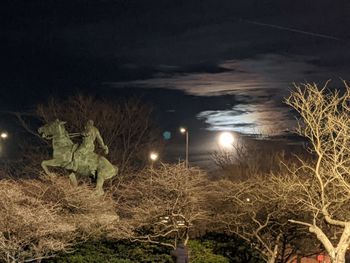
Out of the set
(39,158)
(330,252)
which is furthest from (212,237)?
(39,158)

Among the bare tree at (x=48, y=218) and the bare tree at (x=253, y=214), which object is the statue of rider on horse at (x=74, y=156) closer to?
the bare tree at (x=48, y=218)

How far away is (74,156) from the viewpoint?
18.3 meters

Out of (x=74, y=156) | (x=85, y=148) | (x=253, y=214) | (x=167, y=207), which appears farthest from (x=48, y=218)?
(x=253, y=214)

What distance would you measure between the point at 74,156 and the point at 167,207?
12.6ft

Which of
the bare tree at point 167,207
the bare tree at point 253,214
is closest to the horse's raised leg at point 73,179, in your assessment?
the bare tree at point 167,207

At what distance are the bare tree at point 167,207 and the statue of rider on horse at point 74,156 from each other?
6.49ft

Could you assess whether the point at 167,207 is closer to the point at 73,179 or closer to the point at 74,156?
the point at 73,179

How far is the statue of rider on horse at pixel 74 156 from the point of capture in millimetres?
18141

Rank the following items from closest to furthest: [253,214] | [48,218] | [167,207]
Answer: [48,218] < [167,207] < [253,214]

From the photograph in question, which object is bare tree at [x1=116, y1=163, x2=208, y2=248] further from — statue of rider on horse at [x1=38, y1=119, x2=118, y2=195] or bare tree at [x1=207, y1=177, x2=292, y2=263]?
statue of rider on horse at [x1=38, y1=119, x2=118, y2=195]

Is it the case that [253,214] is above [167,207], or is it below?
below

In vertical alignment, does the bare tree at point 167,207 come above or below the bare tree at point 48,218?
below

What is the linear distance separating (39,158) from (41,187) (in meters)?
17.3

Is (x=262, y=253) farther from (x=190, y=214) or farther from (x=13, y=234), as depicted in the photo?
(x=13, y=234)
